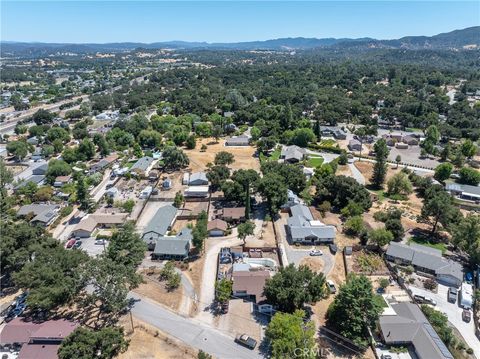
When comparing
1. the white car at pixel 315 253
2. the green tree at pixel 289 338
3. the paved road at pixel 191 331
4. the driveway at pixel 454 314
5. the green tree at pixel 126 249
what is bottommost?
the driveway at pixel 454 314

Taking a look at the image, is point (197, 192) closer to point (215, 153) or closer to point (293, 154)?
point (215, 153)

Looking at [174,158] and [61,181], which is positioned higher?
[174,158]

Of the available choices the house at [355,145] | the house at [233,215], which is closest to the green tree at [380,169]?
the house at [355,145]

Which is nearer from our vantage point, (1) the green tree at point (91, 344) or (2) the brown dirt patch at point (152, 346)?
(1) the green tree at point (91, 344)

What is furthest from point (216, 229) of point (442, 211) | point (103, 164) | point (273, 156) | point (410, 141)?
point (410, 141)

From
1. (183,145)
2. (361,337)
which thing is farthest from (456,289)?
(183,145)

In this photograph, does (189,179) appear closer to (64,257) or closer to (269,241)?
(269,241)

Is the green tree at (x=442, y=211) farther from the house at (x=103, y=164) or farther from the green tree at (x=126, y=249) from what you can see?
the house at (x=103, y=164)
